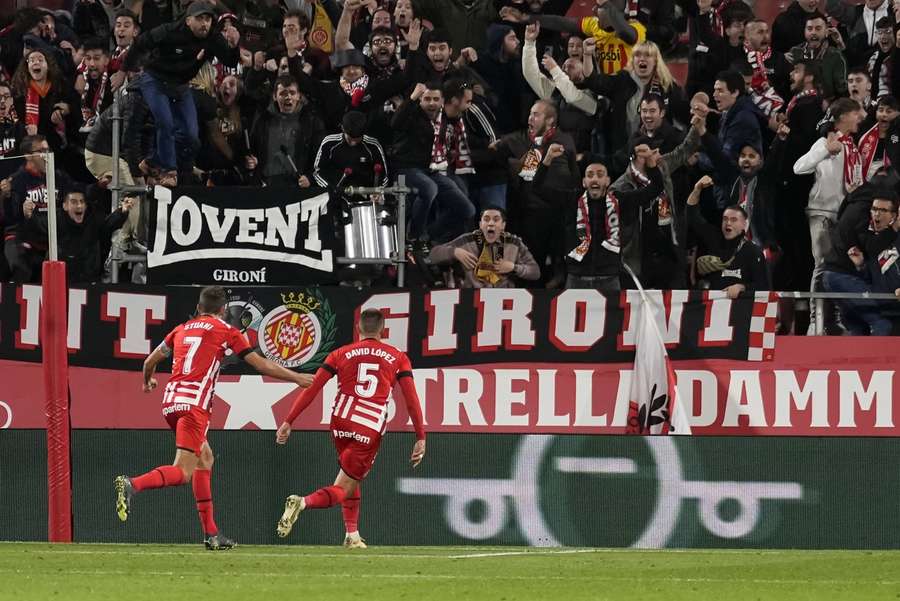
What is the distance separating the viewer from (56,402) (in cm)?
1423

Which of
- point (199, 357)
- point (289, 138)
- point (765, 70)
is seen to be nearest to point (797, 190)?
point (765, 70)

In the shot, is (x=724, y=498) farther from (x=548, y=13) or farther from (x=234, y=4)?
(x=234, y=4)

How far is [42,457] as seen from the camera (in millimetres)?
14430

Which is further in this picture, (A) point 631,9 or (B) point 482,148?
(A) point 631,9

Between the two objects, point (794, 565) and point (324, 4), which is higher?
point (324, 4)

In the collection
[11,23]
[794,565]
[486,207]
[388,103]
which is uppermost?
[11,23]

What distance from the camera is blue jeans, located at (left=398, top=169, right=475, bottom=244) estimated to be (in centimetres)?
1620

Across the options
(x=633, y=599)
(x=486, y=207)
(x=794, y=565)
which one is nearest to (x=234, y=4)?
(x=486, y=207)

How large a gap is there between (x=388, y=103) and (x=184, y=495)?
4544mm

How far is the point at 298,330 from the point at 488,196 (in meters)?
2.19

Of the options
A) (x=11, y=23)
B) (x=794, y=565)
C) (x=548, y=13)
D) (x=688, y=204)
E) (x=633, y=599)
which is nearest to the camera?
(x=633, y=599)

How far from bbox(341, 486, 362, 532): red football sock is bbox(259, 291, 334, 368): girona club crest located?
3.03 meters

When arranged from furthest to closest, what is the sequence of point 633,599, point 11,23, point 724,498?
point 11,23 → point 724,498 → point 633,599

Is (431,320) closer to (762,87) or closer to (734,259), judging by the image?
(734,259)
